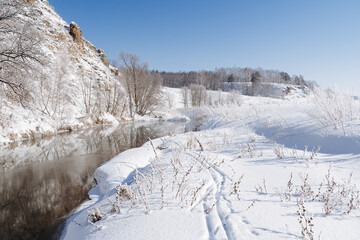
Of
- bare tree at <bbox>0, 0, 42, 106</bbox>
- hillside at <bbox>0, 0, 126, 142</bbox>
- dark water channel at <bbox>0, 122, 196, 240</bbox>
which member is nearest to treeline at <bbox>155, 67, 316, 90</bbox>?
hillside at <bbox>0, 0, 126, 142</bbox>

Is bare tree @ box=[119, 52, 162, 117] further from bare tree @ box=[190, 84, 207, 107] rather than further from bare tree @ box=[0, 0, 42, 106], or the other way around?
bare tree @ box=[0, 0, 42, 106]

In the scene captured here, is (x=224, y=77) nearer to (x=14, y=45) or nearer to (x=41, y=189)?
(x=14, y=45)

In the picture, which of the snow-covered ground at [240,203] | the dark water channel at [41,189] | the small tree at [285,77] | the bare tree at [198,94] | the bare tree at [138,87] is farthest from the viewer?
the small tree at [285,77]

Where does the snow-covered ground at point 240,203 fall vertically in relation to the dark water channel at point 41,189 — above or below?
above

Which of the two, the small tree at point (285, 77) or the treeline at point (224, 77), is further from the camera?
the small tree at point (285, 77)

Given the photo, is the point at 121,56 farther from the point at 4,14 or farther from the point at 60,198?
the point at 60,198

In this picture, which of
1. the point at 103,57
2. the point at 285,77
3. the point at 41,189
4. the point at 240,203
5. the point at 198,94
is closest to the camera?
the point at 240,203

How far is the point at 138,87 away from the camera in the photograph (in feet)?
105

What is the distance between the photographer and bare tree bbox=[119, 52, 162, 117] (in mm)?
31453

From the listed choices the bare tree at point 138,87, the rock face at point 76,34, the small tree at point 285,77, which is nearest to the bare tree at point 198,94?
the bare tree at point 138,87

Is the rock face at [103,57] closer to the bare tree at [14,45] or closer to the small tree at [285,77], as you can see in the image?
the bare tree at [14,45]

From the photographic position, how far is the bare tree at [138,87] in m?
31.5

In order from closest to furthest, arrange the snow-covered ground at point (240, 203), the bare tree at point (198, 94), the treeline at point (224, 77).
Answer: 1. the snow-covered ground at point (240, 203)
2. the bare tree at point (198, 94)
3. the treeline at point (224, 77)

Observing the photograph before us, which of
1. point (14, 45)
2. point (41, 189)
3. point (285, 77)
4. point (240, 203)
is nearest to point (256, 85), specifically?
point (285, 77)
